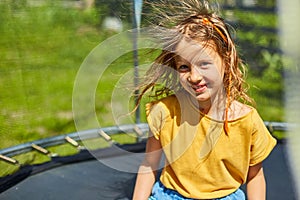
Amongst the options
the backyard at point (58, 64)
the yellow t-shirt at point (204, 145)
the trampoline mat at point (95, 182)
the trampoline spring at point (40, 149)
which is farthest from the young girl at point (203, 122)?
the trampoline spring at point (40, 149)

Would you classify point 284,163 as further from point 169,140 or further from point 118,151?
point 169,140

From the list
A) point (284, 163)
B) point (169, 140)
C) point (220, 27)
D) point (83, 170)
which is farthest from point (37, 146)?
point (220, 27)

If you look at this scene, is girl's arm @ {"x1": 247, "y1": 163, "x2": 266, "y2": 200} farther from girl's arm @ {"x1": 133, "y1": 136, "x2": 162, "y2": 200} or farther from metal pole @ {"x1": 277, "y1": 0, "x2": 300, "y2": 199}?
metal pole @ {"x1": 277, "y1": 0, "x2": 300, "y2": 199}

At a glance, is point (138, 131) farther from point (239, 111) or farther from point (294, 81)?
point (239, 111)

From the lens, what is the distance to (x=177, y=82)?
1188 millimetres

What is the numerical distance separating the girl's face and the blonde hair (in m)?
0.01

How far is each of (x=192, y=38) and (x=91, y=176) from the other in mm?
970

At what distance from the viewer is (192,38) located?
112 cm

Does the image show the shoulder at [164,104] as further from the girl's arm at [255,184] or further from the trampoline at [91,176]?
the trampoline at [91,176]

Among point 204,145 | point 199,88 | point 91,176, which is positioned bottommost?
point 91,176

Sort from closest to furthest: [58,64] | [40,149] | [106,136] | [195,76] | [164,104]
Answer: [195,76], [164,104], [40,149], [106,136], [58,64]

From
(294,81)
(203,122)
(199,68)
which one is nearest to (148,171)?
(203,122)

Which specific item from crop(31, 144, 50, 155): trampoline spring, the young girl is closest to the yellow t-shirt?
the young girl

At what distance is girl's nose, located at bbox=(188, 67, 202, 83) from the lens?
3.58 ft
